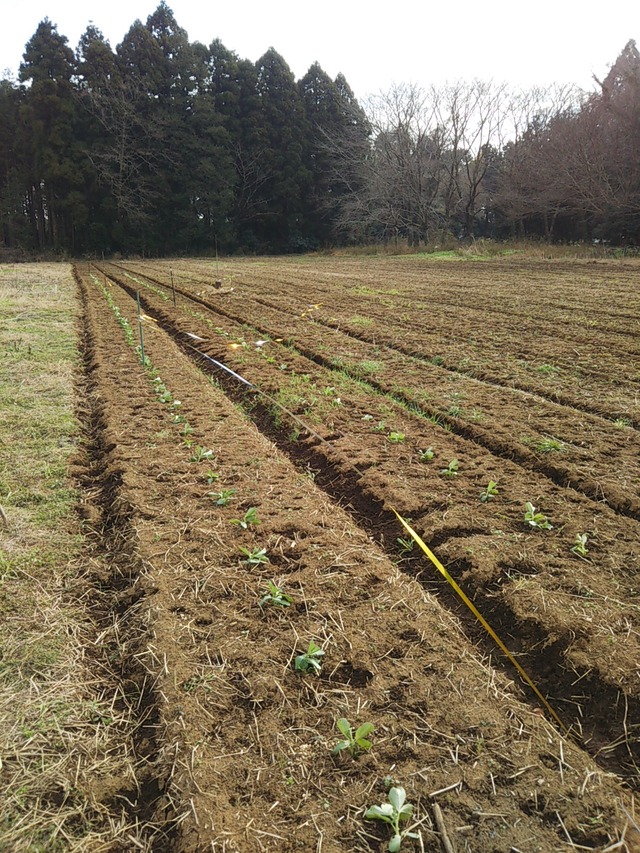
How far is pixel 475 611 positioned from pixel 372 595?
46cm

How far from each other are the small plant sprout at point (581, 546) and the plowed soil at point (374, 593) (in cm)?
3

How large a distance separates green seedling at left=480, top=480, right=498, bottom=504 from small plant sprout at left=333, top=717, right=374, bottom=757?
1.74 m

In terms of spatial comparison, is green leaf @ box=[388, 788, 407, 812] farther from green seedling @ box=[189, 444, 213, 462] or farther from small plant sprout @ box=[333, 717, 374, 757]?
green seedling @ box=[189, 444, 213, 462]

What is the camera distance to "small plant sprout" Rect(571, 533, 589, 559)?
8.75 feet

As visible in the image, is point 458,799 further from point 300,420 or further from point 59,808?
point 300,420

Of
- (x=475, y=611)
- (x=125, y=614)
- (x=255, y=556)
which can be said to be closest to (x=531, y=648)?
(x=475, y=611)

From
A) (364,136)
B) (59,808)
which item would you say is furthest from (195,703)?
(364,136)

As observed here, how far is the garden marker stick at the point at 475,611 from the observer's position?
6.31 ft

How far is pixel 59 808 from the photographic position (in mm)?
1562

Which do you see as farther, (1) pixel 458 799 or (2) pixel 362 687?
(2) pixel 362 687

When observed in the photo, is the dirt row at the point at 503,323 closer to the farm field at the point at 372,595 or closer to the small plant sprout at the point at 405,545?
the farm field at the point at 372,595

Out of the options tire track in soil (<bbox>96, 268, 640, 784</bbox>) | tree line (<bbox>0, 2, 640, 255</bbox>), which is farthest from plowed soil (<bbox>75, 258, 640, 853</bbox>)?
tree line (<bbox>0, 2, 640, 255</bbox>)

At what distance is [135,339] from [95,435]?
365 centimetres

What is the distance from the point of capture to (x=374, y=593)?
8.08ft
